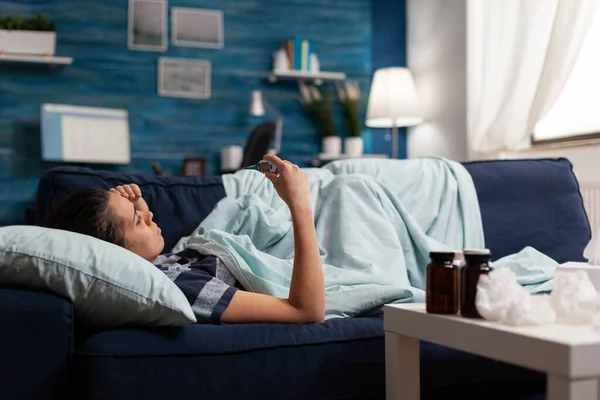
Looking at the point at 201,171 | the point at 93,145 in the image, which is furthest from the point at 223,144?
the point at 93,145

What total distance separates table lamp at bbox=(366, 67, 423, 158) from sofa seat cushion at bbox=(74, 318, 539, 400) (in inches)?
124

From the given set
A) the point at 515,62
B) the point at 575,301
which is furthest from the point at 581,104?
the point at 575,301

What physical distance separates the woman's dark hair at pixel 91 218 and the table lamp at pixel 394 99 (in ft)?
10.5

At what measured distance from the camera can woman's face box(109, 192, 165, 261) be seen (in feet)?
5.30

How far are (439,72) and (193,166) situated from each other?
5.73ft

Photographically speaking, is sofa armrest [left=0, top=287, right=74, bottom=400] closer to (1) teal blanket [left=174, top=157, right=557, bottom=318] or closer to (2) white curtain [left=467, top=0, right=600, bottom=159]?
(1) teal blanket [left=174, top=157, right=557, bottom=318]

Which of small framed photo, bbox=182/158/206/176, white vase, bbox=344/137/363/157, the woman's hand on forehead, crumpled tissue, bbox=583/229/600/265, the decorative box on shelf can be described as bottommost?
crumpled tissue, bbox=583/229/600/265

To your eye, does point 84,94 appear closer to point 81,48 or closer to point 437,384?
point 81,48

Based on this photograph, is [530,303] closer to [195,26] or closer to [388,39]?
[195,26]

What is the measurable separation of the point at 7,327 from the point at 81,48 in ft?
12.0

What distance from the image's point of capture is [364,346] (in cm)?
153

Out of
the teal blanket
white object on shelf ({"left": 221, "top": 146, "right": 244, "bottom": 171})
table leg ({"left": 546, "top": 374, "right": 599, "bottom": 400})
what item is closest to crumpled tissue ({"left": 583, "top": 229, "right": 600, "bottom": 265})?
the teal blanket

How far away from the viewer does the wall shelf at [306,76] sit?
4.82 m

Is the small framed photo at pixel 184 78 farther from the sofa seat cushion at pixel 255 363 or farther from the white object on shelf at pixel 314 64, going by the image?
the sofa seat cushion at pixel 255 363
